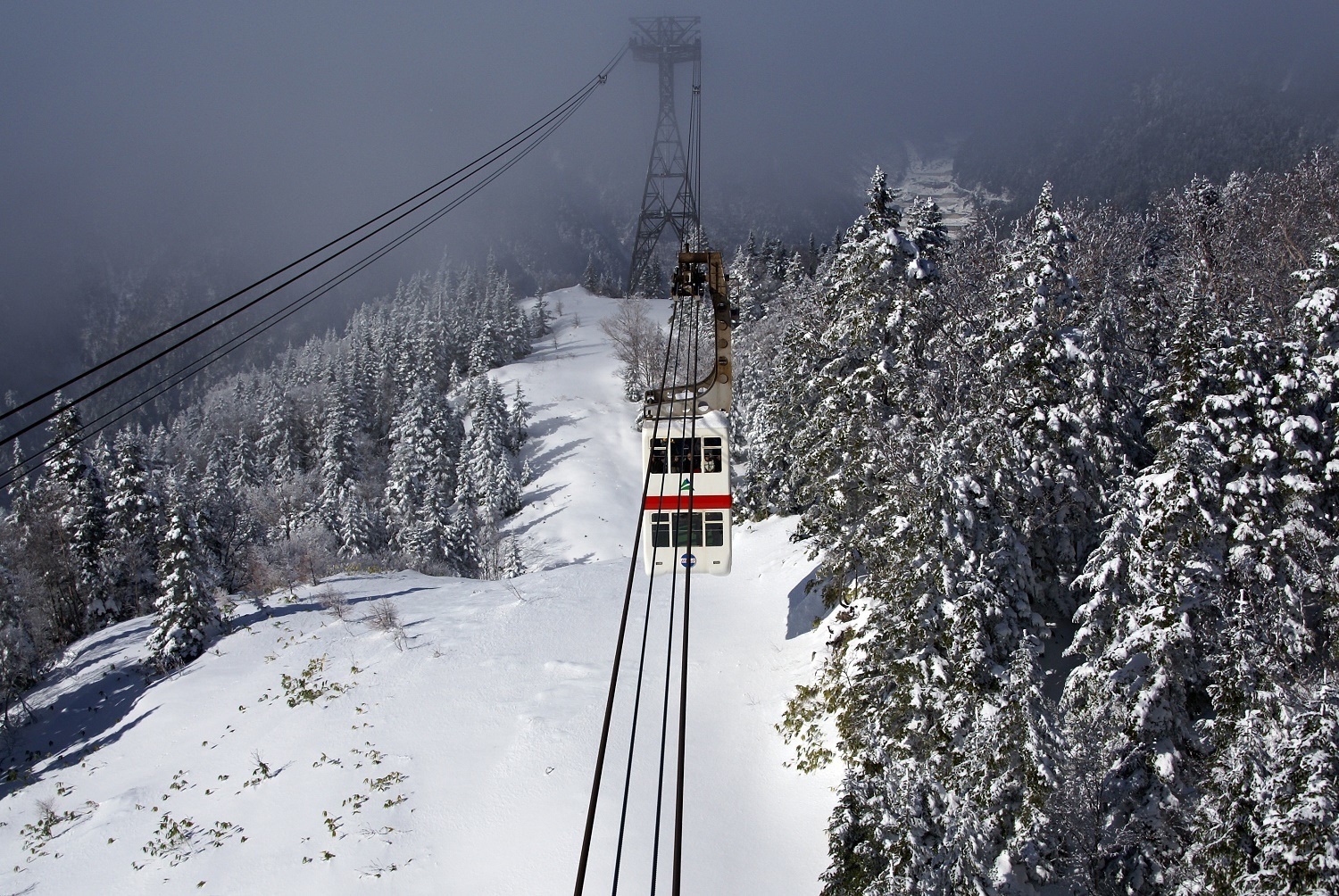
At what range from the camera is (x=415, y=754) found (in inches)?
823

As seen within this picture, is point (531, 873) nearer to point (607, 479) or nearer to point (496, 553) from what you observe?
point (496, 553)

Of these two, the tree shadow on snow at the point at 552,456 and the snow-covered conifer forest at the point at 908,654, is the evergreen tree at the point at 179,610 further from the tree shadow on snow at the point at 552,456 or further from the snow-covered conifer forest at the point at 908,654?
the tree shadow on snow at the point at 552,456

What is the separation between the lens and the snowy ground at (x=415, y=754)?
57.8 ft

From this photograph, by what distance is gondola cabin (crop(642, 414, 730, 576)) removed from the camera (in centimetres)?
1739

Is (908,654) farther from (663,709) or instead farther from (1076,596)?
(1076,596)

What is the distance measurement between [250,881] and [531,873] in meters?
6.41

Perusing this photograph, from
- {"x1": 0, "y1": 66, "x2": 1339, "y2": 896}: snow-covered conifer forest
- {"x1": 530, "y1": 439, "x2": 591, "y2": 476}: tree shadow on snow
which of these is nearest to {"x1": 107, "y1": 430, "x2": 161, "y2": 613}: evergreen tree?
{"x1": 0, "y1": 66, "x2": 1339, "y2": 896}: snow-covered conifer forest

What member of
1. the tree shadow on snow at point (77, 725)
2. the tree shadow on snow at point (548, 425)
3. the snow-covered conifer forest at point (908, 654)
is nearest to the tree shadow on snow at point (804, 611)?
the snow-covered conifer forest at point (908, 654)

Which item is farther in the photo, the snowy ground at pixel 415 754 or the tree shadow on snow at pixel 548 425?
the tree shadow on snow at pixel 548 425

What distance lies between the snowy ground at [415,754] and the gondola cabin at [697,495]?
22.0 ft

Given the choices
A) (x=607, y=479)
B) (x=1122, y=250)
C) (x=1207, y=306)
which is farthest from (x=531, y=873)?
(x=607, y=479)

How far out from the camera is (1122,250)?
117ft

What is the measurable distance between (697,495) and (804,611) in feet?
38.5

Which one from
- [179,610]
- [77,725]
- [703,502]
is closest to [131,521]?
[179,610]
